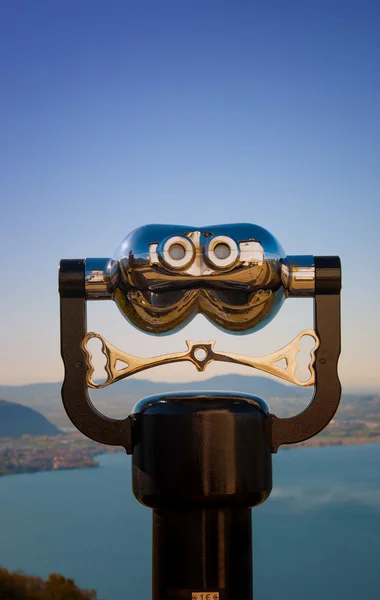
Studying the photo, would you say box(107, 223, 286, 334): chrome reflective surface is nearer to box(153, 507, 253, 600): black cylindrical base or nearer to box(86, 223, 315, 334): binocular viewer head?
box(86, 223, 315, 334): binocular viewer head

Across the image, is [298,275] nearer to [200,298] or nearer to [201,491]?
[200,298]

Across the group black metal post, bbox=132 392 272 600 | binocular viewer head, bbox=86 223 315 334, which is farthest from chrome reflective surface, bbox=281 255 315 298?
black metal post, bbox=132 392 272 600

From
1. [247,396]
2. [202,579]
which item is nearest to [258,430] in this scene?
[247,396]

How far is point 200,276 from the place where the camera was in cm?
77

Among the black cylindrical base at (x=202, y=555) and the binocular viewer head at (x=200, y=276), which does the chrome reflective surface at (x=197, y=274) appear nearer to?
the binocular viewer head at (x=200, y=276)

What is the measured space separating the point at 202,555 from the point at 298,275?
0.28m

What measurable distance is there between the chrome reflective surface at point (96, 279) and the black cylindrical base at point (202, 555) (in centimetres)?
22

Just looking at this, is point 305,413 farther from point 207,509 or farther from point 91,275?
point 91,275

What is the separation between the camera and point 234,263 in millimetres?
760

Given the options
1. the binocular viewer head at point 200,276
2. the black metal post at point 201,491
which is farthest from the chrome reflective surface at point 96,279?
the black metal post at point 201,491

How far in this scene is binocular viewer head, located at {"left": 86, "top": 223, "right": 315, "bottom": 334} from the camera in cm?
76

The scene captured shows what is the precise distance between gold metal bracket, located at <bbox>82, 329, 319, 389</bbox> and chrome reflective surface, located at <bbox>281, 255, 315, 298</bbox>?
0.04 metres

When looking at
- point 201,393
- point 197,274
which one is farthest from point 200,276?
point 201,393

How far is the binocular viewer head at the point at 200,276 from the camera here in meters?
0.76
